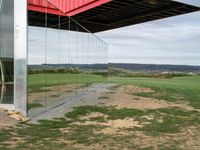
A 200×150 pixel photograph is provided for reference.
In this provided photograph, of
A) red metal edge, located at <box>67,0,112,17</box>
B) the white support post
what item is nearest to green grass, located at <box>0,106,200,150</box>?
the white support post

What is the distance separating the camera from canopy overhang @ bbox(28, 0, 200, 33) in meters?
16.5

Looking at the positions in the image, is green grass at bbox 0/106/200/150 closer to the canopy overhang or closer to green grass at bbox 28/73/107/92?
green grass at bbox 28/73/107/92

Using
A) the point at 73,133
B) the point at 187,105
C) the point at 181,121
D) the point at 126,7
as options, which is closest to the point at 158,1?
the point at 126,7

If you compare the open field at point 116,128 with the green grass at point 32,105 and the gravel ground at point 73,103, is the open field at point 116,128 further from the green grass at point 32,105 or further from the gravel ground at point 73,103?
the green grass at point 32,105

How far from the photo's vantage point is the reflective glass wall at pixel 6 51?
1371cm

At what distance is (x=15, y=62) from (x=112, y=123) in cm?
371

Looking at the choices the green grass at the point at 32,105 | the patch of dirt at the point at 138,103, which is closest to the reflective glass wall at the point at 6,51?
the green grass at the point at 32,105

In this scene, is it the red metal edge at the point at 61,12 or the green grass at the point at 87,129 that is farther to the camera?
the red metal edge at the point at 61,12

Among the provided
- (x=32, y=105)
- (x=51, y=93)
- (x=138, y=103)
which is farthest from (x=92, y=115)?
(x=138, y=103)

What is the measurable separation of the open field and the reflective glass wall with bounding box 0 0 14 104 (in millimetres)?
857

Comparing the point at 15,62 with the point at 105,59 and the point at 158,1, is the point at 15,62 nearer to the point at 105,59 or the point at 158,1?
the point at 158,1

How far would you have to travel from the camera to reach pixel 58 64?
16.5 m

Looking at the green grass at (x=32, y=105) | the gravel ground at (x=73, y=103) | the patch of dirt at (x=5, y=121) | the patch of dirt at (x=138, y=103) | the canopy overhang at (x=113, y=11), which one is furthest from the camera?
the patch of dirt at (x=138, y=103)

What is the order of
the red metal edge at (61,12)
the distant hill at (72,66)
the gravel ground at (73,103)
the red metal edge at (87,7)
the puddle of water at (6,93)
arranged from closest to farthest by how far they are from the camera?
1. the puddle of water at (6,93)
2. the gravel ground at (73,103)
3. the distant hill at (72,66)
4. the red metal edge at (61,12)
5. the red metal edge at (87,7)
